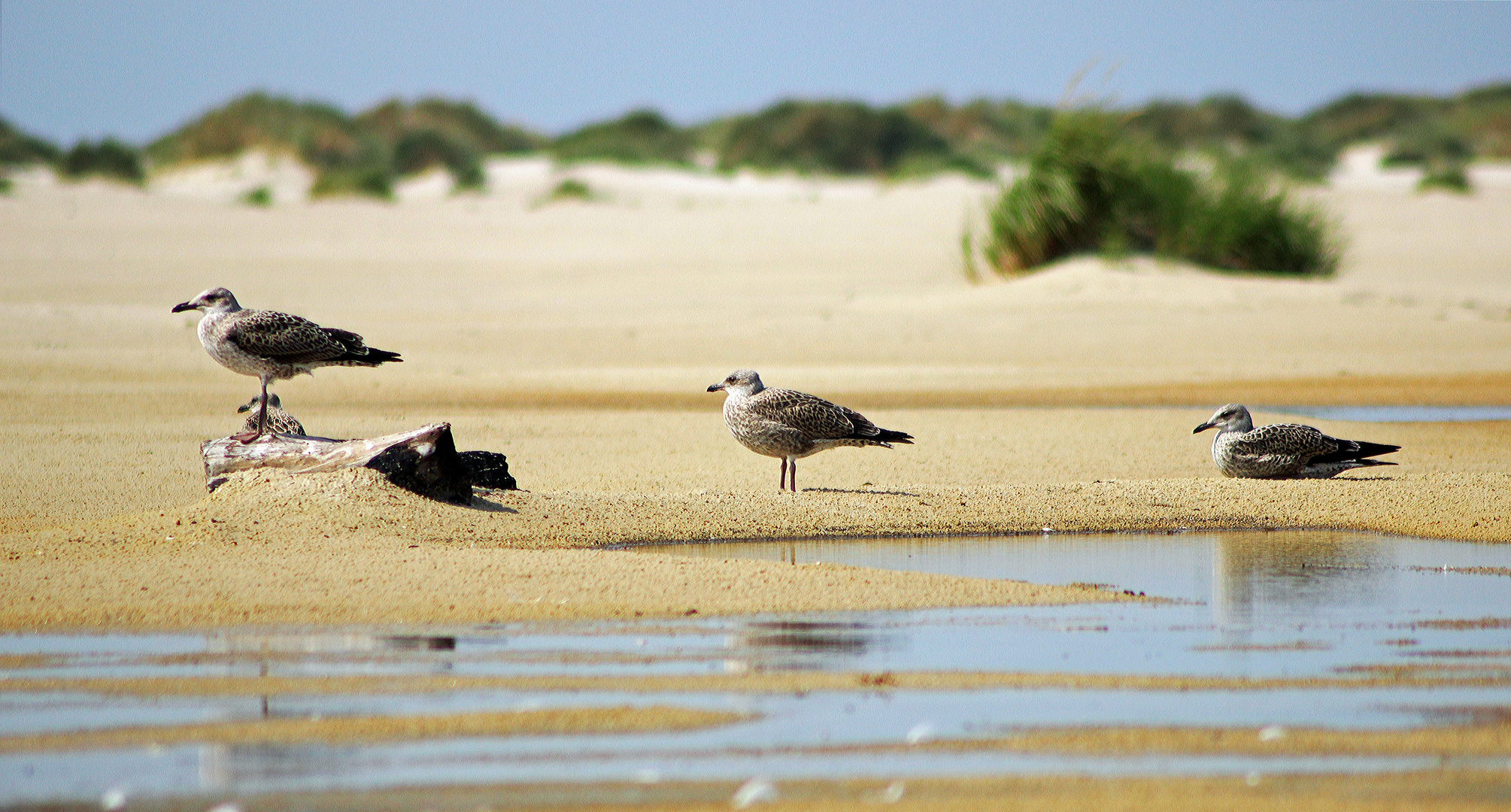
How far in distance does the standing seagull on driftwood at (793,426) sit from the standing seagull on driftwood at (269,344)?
2.20 metres

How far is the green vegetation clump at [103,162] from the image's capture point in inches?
1795

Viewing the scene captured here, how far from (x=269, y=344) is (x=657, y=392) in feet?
21.1

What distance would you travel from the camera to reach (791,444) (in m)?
9.68

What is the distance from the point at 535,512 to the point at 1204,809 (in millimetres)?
4919

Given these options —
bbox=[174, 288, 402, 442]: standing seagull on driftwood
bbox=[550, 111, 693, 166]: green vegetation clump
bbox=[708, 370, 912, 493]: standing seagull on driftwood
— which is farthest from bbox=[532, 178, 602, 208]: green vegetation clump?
bbox=[708, 370, 912, 493]: standing seagull on driftwood

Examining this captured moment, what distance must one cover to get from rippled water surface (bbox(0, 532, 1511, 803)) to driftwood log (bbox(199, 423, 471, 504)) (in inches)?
82.0

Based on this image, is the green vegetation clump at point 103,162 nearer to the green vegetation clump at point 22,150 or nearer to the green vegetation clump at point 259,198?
the green vegetation clump at point 22,150

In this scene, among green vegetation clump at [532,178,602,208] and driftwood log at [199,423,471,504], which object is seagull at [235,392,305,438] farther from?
green vegetation clump at [532,178,602,208]

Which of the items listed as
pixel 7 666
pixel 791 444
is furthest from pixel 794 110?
pixel 7 666

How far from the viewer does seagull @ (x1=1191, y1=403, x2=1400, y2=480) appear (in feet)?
33.3

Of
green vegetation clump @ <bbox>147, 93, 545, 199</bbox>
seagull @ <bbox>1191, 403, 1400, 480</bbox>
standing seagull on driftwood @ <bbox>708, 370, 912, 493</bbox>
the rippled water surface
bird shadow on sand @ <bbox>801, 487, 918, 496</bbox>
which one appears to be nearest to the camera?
the rippled water surface

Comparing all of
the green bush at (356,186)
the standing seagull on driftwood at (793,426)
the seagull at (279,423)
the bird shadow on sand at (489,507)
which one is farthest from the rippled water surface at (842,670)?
the green bush at (356,186)

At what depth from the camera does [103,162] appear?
46.6 meters

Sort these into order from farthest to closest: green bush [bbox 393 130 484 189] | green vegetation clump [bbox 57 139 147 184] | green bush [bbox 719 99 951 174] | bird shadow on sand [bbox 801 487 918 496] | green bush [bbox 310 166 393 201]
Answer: green bush [bbox 719 99 951 174] → green bush [bbox 393 130 484 189] → green vegetation clump [bbox 57 139 147 184] → green bush [bbox 310 166 393 201] → bird shadow on sand [bbox 801 487 918 496]
